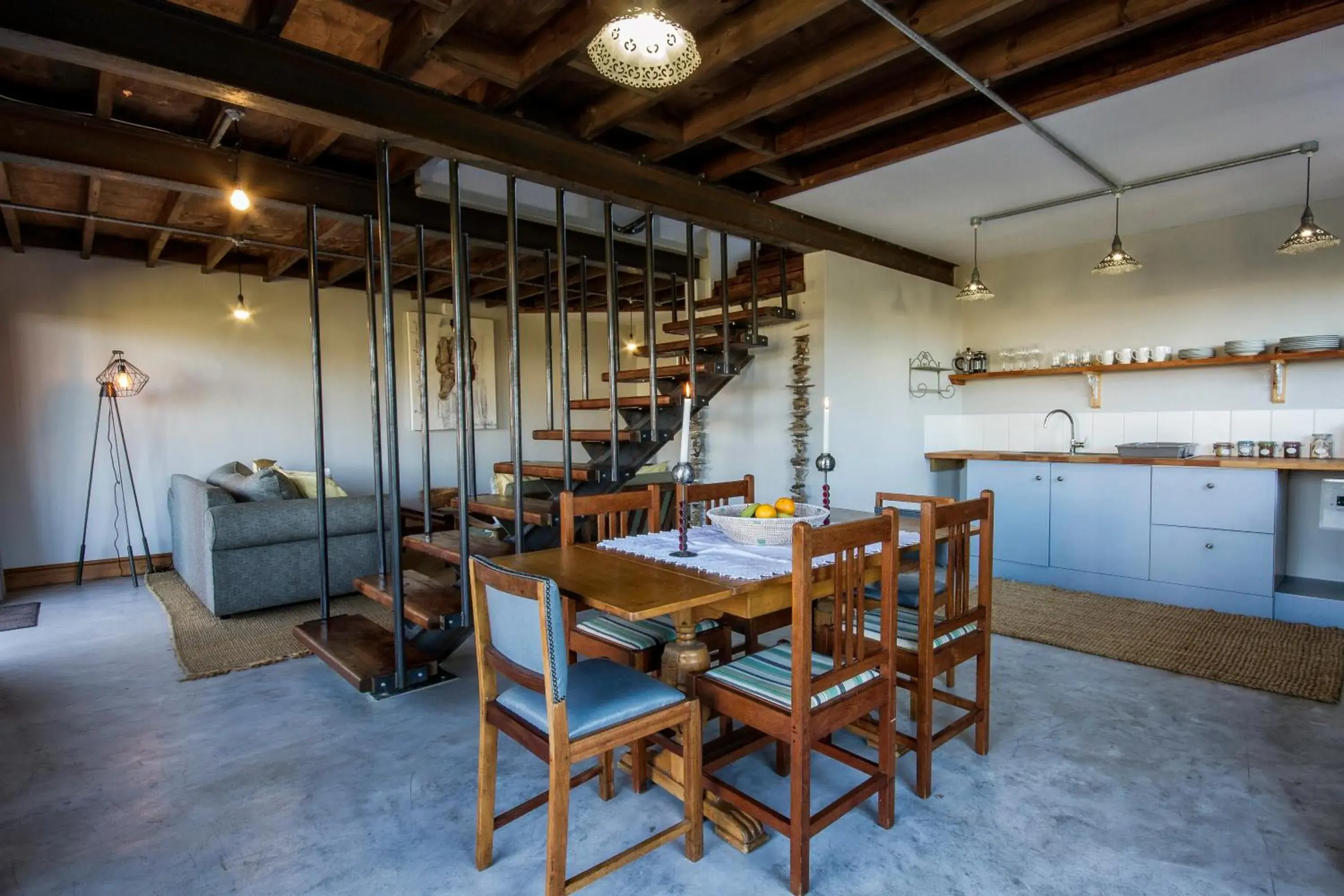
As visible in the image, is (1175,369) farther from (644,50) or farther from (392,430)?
(392,430)

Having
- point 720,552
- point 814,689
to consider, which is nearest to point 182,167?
point 720,552

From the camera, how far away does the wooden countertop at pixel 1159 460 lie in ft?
12.4

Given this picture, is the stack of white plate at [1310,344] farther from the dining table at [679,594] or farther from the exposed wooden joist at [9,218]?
the exposed wooden joist at [9,218]

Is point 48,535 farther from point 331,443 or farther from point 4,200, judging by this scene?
point 4,200

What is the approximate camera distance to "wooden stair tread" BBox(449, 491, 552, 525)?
3.03 m

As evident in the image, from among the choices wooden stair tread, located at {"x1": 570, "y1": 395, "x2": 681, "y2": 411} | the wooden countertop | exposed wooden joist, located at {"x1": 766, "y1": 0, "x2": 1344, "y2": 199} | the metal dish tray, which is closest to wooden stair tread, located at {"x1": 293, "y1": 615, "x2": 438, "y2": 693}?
wooden stair tread, located at {"x1": 570, "y1": 395, "x2": 681, "y2": 411}

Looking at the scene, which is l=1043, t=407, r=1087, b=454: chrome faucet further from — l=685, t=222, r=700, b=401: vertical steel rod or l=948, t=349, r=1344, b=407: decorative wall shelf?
l=685, t=222, r=700, b=401: vertical steel rod

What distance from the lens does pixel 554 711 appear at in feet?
5.06

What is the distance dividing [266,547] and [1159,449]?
575 centimetres

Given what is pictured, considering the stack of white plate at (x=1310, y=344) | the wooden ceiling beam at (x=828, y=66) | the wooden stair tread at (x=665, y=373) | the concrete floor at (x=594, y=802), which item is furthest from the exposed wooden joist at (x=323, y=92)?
the stack of white plate at (x=1310, y=344)

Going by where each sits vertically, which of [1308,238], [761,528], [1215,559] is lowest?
[1215,559]

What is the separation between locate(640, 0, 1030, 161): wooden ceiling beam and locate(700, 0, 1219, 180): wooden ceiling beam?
111mm

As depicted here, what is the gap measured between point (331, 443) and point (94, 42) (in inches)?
191

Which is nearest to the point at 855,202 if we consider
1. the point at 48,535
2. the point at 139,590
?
the point at 139,590
